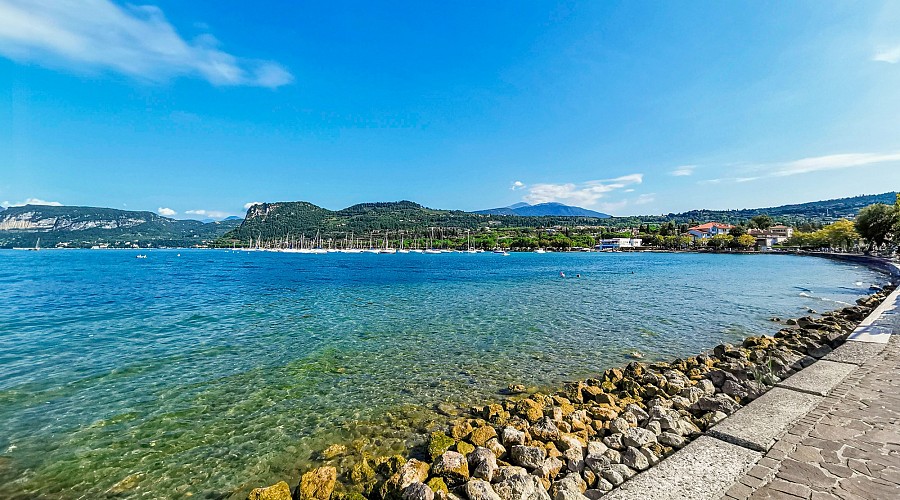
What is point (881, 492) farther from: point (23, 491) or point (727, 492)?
point (23, 491)

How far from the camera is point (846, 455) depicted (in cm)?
498

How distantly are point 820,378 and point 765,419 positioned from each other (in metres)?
3.03

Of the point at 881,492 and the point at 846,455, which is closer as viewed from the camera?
the point at 881,492

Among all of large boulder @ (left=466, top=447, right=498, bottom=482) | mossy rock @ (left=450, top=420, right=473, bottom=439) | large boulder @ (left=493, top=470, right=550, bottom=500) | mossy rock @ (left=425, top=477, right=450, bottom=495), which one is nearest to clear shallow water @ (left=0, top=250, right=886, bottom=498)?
mossy rock @ (left=450, top=420, right=473, bottom=439)

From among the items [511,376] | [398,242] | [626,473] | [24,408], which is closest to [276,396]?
[24,408]

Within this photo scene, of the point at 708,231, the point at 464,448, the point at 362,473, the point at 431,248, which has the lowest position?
the point at 431,248

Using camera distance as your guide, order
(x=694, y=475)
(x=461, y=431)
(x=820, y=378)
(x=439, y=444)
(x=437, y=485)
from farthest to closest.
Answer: (x=820, y=378) < (x=461, y=431) < (x=439, y=444) < (x=437, y=485) < (x=694, y=475)

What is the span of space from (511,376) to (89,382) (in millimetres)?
11975

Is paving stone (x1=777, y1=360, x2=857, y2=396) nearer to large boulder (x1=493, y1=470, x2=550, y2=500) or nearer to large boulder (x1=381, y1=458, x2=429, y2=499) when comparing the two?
large boulder (x1=493, y1=470, x2=550, y2=500)

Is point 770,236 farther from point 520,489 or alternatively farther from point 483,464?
point 520,489

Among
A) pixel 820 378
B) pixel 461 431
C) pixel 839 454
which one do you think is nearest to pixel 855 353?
pixel 820 378

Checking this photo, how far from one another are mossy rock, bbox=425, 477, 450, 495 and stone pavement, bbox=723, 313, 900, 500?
10.8ft

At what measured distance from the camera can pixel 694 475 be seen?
4.64 meters

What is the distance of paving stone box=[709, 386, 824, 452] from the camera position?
5340mm
